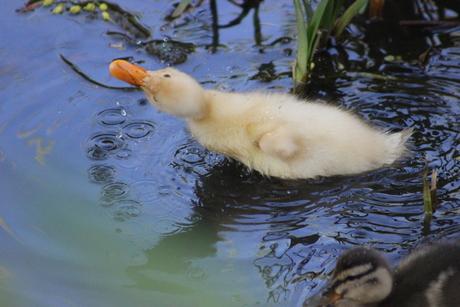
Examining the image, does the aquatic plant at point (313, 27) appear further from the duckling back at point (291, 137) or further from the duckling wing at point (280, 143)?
the duckling wing at point (280, 143)

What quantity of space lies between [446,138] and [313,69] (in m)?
1.21

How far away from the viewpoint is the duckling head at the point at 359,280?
252cm

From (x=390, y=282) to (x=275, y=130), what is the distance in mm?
1110

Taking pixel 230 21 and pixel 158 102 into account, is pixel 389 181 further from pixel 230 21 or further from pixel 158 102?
→ pixel 230 21

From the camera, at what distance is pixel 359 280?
8.32 ft

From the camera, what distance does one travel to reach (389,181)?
136 inches

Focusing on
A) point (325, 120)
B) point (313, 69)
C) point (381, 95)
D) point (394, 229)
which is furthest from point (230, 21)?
point (394, 229)

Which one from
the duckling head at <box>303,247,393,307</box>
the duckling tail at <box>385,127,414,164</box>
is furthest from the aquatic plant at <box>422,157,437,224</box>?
the duckling head at <box>303,247,393,307</box>

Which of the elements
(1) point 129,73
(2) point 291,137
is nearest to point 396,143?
(2) point 291,137

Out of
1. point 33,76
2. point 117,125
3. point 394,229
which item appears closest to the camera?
point 394,229

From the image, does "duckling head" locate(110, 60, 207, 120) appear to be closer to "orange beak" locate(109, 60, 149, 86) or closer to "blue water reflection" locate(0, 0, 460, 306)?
"orange beak" locate(109, 60, 149, 86)

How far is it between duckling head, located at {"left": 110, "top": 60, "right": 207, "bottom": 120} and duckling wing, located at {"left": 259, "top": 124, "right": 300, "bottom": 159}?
47cm

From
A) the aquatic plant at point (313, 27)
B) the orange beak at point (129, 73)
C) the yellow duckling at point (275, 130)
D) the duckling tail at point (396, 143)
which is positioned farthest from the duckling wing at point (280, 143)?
the aquatic plant at point (313, 27)

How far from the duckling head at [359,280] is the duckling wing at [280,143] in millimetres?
826
